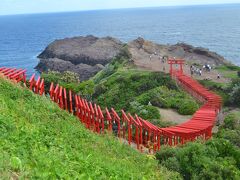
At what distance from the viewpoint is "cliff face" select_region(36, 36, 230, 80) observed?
56.8 metres

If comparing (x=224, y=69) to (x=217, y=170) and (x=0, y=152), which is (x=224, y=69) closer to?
(x=217, y=170)

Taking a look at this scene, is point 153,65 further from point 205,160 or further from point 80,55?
point 80,55

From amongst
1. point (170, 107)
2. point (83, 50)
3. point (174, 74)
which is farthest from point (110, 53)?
point (170, 107)

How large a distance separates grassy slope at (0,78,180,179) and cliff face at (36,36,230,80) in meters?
28.8

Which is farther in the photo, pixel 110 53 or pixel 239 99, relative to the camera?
pixel 110 53

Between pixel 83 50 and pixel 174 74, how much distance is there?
5379 cm

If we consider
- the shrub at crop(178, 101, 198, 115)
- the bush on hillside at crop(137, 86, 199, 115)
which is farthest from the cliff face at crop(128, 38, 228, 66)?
the shrub at crop(178, 101, 198, 115)

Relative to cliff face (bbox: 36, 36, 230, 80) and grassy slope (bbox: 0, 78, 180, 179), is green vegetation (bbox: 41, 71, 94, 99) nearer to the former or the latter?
cliff face (bbox: 36, 36, 230, 80)

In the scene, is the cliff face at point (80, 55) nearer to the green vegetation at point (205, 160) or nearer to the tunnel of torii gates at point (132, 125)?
the tunnel of torii gates at point (132, 125)

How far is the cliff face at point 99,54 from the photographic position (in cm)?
5684

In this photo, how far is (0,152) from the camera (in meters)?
8.93

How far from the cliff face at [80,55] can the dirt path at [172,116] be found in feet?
131

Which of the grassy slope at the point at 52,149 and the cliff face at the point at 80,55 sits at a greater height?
the grassy slope at the point at 52,149

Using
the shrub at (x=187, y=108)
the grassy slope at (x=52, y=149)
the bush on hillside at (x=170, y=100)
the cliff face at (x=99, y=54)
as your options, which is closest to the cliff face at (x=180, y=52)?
the cliff face at (x=99, y=54)
